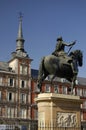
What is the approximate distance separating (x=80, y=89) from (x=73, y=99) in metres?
58.3

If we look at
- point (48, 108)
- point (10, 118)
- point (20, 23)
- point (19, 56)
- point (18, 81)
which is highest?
point (20, 23)

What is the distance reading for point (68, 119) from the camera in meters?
14.0

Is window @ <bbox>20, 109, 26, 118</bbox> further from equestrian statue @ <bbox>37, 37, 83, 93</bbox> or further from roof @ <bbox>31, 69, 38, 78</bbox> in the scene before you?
equestrian statue @ <bbox>37, 37, 83, 93</bbox>

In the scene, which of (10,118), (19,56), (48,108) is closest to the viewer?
(48,108)

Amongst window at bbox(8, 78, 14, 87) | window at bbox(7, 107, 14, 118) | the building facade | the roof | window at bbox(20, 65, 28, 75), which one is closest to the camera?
window at bbox(7, 107, 14, 118)

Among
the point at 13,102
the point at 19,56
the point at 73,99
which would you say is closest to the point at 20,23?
the point at 19,56

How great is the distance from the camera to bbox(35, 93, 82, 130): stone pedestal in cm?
1364

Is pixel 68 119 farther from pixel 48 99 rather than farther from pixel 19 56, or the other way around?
pixel 19 56

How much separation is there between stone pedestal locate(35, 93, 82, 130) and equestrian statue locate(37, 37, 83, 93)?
1.00m

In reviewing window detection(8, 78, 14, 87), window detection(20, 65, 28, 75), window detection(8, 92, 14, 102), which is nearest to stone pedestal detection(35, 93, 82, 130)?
window detection(8, 92, 14, 102)

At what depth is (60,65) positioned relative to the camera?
579 inches

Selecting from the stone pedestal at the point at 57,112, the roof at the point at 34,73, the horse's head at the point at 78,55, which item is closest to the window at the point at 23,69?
the roof at the point at 34,73

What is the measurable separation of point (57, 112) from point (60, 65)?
236 centimetres

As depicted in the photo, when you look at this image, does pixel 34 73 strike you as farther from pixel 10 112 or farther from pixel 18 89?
pixel 10 112
